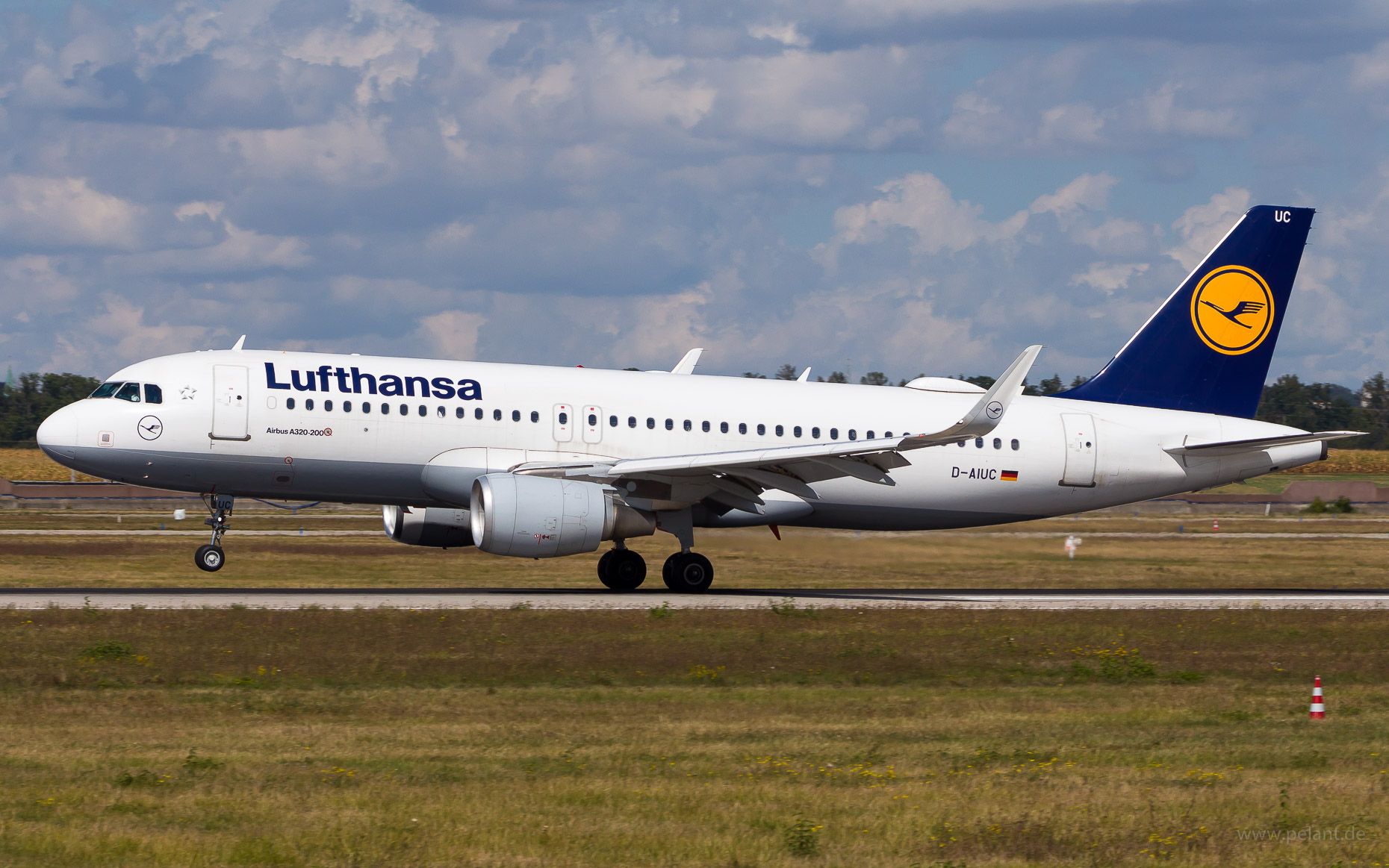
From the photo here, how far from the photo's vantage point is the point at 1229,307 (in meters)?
31.9

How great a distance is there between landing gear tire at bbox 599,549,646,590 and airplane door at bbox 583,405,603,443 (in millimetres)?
2563

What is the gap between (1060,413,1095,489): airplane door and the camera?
30297 millimetres

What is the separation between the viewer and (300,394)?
26078 millimetres

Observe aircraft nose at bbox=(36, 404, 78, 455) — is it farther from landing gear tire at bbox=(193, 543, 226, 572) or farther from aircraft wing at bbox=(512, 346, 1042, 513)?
aircraft wing at bbox=(512, 346, 1042, 513)

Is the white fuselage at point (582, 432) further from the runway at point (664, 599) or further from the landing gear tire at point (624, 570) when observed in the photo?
the landing gear tire at point (624, 570)

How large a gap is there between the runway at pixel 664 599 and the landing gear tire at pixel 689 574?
1.02 ft

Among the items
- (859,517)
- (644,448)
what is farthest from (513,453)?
(859,517)

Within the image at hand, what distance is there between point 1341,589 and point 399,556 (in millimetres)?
24763

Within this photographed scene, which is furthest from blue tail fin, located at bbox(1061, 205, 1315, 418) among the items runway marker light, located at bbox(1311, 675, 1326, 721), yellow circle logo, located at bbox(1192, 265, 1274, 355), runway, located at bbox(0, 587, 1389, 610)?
runway marker light, located at bbox(1311, 675, 1326, 721)

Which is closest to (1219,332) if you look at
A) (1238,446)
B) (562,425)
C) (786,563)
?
(1238,446)

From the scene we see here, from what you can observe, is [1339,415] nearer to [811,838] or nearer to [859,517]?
[859,517]

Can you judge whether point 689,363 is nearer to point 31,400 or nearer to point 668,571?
point 668,571

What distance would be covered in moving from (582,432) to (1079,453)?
10792 millimetres

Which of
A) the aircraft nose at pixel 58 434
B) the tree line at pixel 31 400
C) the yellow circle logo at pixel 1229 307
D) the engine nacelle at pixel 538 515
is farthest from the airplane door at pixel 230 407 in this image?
the tree line at pixel 31 400
